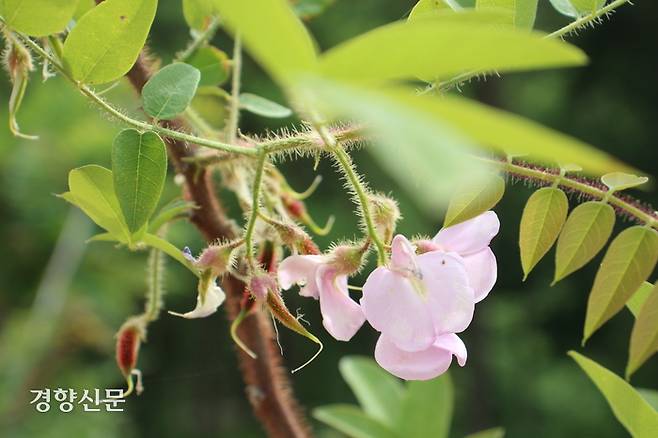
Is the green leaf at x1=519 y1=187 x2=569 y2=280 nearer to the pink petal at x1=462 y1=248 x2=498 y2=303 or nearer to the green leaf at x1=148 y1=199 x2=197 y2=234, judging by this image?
the pink petal at x1=462 y1=248 x2=498 y2=303

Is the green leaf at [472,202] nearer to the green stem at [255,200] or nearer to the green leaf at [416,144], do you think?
the green stem at [255,200]

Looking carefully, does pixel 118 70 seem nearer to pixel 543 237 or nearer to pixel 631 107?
pixel 543 237

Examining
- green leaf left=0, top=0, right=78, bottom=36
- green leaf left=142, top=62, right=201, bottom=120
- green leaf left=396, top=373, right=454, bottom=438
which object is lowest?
green leaf left=396, top=373, right=454, bottom=438

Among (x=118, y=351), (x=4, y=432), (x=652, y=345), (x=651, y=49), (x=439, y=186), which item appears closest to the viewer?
(x=439, y=186)

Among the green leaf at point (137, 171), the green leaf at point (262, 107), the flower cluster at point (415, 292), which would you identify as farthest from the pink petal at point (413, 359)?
the green leaf at point (262, 107)

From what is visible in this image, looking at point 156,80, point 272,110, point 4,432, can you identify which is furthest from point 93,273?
point 156,80

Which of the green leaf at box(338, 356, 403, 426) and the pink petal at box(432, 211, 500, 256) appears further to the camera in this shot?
the green leaf at box(338, 356, 403, 426)

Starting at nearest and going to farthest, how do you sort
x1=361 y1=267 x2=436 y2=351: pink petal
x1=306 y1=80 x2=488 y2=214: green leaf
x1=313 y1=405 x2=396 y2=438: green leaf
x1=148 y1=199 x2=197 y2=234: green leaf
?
x1=306 y1=80 x2=488 y2=214: green leaf < x1=361 y1=267 x2=436 y2=351: pink petal < x1=148 y1=199 x2=197 y2=234: green leaf < x1=313 y1=405 x2=396 y2=438: green leaf

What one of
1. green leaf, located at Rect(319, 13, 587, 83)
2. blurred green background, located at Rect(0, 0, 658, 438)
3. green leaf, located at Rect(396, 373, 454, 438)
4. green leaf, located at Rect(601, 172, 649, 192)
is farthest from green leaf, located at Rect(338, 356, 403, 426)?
blurred green background, located at Rect(0, 0, 658, 438)
